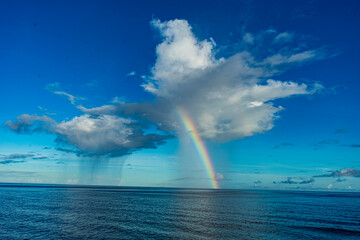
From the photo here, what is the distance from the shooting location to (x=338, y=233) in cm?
4419

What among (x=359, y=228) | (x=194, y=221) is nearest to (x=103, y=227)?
(x=194, y=221)

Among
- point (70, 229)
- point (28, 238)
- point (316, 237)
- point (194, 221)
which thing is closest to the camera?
point (28, 238)

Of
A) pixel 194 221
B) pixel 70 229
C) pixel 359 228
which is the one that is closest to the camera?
pixel 70 229

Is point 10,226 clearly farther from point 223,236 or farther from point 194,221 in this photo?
point 223,236

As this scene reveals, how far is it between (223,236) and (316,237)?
53.7 feet

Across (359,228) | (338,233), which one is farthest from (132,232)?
(359,228)

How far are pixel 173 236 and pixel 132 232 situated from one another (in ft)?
25.4

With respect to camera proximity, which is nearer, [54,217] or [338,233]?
[338,233]

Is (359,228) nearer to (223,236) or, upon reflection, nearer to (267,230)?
(267,230)

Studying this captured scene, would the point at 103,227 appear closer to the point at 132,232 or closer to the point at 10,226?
the point at 132,232

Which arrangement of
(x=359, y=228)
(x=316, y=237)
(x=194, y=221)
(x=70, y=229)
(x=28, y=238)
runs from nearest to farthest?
1. (x=28, y=238)
2. (x=316, y=237)
3. (x=70, y=229)
4. (x=359, y=228)
5. (x=194, y=221)

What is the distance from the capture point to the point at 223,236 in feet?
129

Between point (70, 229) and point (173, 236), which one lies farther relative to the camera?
point (70, 229)

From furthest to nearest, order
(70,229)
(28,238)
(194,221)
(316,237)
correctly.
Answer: (194,221), (70,229), (316,237), (28,238)
